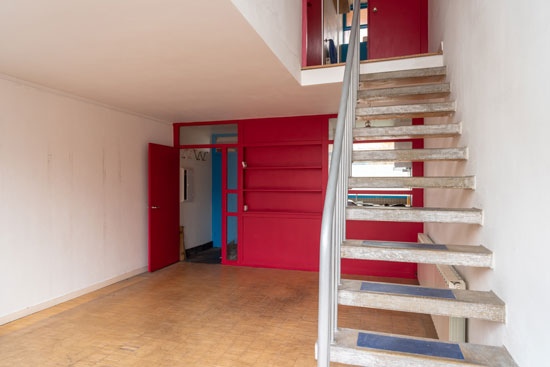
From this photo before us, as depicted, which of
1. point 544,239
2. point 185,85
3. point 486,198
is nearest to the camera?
point 544,239

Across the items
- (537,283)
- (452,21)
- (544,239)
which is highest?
(452,21)

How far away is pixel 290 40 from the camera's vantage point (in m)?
3.56

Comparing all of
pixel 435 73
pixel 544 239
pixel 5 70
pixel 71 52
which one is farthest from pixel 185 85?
pixel 544 239

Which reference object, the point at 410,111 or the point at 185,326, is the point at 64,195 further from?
the point at 410,111

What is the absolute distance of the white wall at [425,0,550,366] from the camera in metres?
1.28

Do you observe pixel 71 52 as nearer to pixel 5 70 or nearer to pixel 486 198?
pixel 5 70

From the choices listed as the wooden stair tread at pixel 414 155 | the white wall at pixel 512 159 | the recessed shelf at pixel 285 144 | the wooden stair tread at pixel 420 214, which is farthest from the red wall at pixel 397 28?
the wooden stair tread at pixel 420 214

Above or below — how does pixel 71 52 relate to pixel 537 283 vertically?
above

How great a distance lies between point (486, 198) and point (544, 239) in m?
0.76

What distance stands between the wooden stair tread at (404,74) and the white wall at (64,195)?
11.6 ft

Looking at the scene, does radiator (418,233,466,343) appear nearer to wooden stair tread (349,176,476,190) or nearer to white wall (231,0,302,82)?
wooden stair tread (349,176,476,190)

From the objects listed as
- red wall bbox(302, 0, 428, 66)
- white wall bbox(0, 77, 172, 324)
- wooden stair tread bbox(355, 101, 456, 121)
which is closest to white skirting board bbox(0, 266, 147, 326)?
white wall bbox(0, 77, 172, 324)

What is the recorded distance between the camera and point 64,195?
427cm

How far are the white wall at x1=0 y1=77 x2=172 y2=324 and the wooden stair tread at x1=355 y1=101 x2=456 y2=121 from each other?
3.51m
